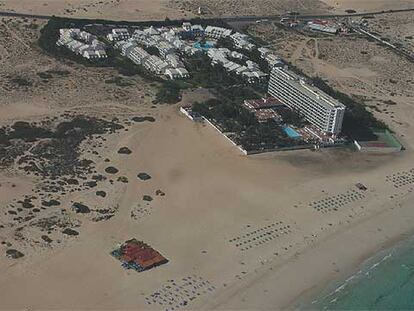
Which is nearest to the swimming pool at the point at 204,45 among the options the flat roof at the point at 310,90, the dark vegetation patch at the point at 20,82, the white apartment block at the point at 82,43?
the white apartment block at the point at 82,43

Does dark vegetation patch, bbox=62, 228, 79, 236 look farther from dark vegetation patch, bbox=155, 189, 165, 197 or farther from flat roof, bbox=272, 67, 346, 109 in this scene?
flat roof, bbox=272, 67, 346, 109

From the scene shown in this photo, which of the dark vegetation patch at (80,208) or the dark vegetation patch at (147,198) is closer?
the dark vegetation patch at (80,208)

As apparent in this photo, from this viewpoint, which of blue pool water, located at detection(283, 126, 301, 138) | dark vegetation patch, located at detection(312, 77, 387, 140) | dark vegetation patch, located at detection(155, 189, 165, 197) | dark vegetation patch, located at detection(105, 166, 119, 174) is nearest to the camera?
dark vegetation patch, located at detection(155, 189, 165, 197)

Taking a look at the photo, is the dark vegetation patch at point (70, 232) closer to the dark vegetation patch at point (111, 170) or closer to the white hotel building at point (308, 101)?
the dark vegetation patch at point (111, 170)

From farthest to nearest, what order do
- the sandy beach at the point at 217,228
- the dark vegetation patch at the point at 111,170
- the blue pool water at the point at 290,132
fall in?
the blue pool water at the point at 290,132, the dark vegetation patch at the point at 111,170, the sandy beach at the point at 217,228

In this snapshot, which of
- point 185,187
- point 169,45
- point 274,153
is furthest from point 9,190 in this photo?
point 169,45

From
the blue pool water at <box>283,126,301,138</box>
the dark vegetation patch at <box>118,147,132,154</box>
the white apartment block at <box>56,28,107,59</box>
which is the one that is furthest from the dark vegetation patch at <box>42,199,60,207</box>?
the white apartment block at <box>56,28,107,59</box>

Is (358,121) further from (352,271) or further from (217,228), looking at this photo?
(217,228)
